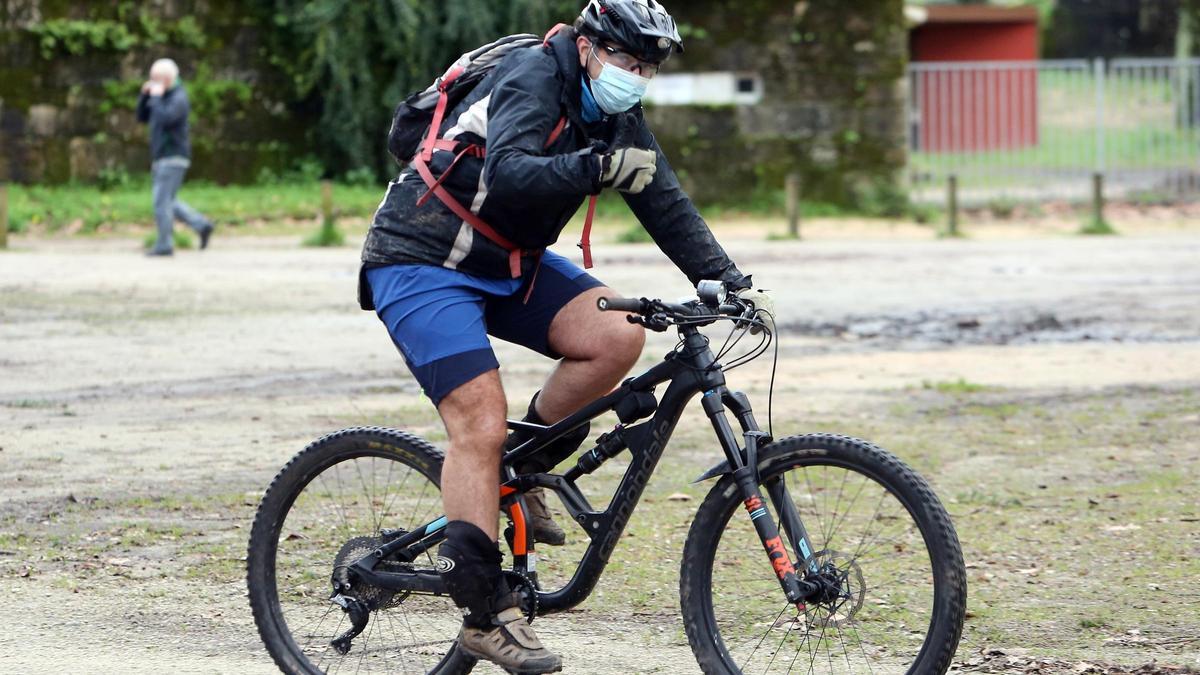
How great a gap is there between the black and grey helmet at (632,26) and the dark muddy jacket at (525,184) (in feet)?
0.37

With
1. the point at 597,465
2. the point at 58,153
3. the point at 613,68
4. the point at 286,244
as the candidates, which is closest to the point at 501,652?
the point at 597,465

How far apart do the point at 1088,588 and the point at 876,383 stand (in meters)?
4.52

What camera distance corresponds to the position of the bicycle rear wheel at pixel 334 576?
14.7ft

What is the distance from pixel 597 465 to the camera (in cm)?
420

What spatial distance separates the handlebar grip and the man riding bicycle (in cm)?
24

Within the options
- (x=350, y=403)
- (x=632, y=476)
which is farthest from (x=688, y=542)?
(x=350, y=403)

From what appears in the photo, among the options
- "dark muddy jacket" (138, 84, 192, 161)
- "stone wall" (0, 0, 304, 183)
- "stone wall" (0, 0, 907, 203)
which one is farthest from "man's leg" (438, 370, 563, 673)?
"stone wall" (0, 0, 907, 203)

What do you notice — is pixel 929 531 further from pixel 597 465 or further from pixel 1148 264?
pixel 1148 264

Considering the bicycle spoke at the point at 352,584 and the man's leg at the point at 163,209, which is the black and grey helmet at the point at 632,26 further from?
the man's leg at the point at 163,209

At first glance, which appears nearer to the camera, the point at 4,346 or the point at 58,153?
the point at 4,346

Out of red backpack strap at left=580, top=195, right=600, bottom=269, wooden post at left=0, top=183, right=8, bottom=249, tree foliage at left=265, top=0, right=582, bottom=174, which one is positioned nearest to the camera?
red backpack strap at left=580, top=195, right=600, bottom=269

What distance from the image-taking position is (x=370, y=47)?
24.5m

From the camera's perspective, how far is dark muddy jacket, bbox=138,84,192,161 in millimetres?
18156

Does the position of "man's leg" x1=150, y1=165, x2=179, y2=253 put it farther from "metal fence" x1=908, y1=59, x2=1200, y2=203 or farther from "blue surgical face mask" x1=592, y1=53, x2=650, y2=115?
"blue surgical face mask" x1=592, y1=53, x2=650, y2=115
